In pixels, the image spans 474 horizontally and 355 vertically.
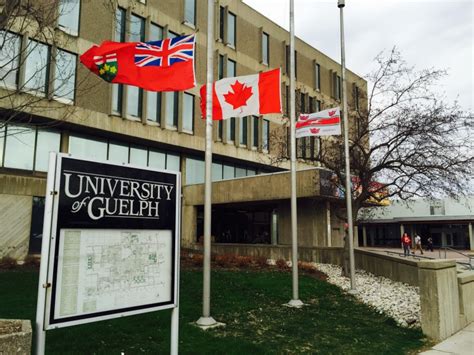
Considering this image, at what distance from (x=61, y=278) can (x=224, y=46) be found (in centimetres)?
3203

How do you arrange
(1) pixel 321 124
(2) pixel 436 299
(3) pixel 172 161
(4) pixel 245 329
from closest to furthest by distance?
1. (2) pixel 436 299
2. (4) pixel 245 329
3. (1) pixel 321 124
4. (3) pixel 172 161

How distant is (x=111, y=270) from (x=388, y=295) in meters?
10.2

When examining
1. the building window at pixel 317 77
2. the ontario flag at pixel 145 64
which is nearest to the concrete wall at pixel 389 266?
the ontario flag at pixel 145 64

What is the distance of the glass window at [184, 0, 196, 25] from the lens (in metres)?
31.0

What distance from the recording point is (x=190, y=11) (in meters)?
31.6

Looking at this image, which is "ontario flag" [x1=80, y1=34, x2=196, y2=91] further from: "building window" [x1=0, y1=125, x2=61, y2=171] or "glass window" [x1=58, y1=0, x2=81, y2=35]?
"glass window" [x1=58, y1=0, x2=81, y2=35]

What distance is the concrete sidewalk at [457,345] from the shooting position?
675cm

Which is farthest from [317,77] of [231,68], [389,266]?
[389,266]

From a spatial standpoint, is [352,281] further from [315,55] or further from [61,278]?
[315,55]

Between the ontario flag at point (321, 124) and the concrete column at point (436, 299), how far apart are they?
18.9ft

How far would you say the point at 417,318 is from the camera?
9.26 meters

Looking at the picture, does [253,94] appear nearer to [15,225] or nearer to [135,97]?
[15,225]

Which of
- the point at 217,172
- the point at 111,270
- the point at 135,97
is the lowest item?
the point at 111,270

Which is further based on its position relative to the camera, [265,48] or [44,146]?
[265,48]
